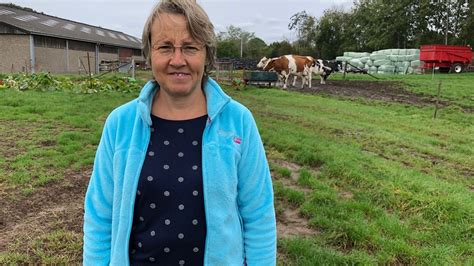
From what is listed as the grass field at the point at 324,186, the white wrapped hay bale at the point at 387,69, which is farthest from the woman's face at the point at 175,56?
the white wrapped hay bale at the point at 387,69

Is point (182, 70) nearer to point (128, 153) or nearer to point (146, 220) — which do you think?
point (128, 153)

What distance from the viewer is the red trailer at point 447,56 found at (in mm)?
27703

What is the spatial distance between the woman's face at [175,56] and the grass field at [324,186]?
6.87 feet

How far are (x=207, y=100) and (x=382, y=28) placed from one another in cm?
5034

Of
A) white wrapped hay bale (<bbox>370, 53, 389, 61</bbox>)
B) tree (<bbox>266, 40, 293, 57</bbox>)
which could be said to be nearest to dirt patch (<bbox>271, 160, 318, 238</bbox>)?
white wrapped hay bale (<bbox>370, 53, 389, 61</bbox>)

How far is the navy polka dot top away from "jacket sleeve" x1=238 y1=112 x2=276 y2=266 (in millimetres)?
187

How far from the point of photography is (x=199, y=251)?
155cm

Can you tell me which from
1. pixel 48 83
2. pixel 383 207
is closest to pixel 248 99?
pixel 48 83

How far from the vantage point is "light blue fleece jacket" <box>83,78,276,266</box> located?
1.52 metres

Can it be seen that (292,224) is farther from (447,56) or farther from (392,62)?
(392,62)

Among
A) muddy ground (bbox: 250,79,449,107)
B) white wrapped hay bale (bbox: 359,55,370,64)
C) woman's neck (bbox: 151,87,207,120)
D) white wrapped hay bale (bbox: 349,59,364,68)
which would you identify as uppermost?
white wrapped hay bale (bbox: 359,55,370,64)

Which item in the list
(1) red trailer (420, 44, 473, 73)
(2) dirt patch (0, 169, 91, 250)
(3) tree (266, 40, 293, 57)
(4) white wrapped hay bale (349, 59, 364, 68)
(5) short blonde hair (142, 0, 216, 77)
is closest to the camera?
(5) short blonde hair (142, 0, 216, 77)

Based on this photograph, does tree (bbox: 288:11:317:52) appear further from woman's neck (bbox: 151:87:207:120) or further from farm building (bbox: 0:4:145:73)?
woman's neck (bbox: 151:87:207:120)

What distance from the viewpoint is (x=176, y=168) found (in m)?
1.52
